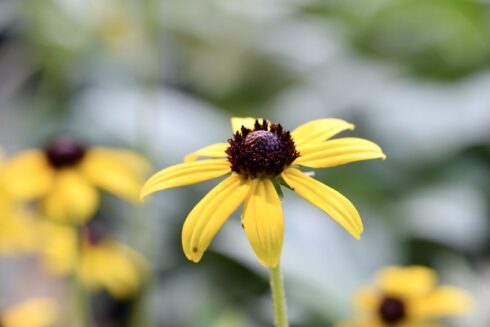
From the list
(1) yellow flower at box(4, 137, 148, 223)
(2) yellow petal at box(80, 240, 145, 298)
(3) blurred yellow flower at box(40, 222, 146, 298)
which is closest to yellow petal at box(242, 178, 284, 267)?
(1) yellow flower at box(4, 137, 148, 223)

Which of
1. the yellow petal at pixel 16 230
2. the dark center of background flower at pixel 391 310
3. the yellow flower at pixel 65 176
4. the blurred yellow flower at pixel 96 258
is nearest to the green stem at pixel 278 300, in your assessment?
the dark center of background flower at pixel 391 310

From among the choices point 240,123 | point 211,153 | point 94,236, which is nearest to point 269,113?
point 94,236

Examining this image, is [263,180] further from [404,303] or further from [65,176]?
[65,176]

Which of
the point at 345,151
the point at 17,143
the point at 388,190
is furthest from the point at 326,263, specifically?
the point at 17,143

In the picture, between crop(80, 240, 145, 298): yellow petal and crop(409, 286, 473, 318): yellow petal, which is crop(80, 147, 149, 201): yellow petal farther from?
Answer: crop(409, 286, 473, 318): yellow petal

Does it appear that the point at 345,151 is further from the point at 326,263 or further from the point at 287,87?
the point at 287,87
